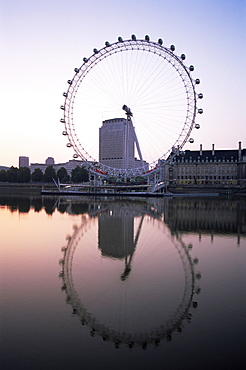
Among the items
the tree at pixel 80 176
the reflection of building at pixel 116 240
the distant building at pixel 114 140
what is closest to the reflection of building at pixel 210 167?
the distant building at pixel 114 140

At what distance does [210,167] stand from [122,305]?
3851 inches

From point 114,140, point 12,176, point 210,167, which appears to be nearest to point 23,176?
point 12,176

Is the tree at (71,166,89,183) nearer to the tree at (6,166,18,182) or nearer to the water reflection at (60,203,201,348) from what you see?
the tree at (6,166,18,182)

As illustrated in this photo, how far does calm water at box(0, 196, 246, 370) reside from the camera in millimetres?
5410

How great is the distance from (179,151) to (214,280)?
4065 centimetres

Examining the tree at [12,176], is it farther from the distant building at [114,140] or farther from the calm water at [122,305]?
the calm water at [122,305]

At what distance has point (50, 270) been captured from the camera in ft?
33.1

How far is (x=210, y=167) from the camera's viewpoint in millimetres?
101188

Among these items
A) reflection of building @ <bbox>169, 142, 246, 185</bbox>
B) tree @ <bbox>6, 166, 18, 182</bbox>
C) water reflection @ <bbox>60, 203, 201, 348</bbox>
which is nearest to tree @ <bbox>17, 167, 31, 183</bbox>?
tree @ <bbox>6, 166, 18, 182</bbox>

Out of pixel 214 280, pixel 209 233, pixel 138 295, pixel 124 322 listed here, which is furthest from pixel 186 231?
pixel 124 322

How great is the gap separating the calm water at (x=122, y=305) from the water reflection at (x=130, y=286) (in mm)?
24

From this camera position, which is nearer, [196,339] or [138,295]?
[196,339]

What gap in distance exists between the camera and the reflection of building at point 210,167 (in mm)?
99000

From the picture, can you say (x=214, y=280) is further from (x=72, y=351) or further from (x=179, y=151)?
(x=179, y=151)
